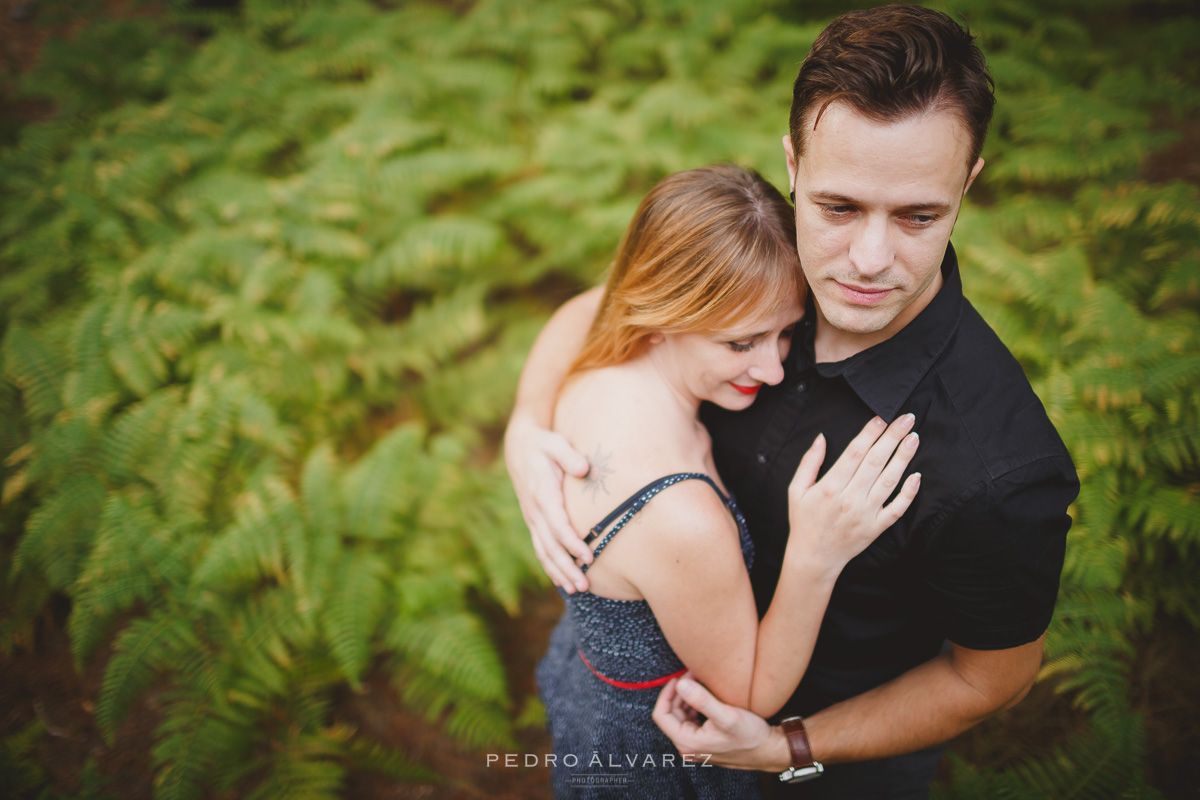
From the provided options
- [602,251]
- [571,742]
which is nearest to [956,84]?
[571,742]

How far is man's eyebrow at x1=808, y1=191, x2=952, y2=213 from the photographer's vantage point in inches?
50.0

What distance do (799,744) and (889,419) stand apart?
105 centimetres

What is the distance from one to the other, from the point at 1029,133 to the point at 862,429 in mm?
3746

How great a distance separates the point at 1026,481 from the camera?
1297mm

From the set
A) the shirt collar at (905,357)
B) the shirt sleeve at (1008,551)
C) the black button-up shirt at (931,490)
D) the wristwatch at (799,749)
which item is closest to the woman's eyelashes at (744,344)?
the black button-up shirt at (931,490)

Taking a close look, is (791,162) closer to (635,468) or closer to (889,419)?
(889,419)

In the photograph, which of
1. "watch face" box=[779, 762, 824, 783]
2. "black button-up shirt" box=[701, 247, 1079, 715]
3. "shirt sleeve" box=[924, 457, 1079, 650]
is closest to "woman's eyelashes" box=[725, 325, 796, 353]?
"black button-up shirt" box=[701, 247, 1079, 715]

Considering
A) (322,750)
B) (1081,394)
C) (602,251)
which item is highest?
(602,251)

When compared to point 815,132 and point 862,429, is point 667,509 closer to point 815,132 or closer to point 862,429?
point 862,429

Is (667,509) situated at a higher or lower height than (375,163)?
lower

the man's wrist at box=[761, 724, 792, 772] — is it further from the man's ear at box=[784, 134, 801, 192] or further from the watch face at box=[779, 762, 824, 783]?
the man's ear at box=[784, 134, 801, 192]

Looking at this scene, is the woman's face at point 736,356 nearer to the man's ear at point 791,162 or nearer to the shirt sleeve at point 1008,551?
the man's ear at point 791,162

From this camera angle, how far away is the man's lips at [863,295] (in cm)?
141

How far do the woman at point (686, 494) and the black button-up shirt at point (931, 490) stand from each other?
3.5 inches
